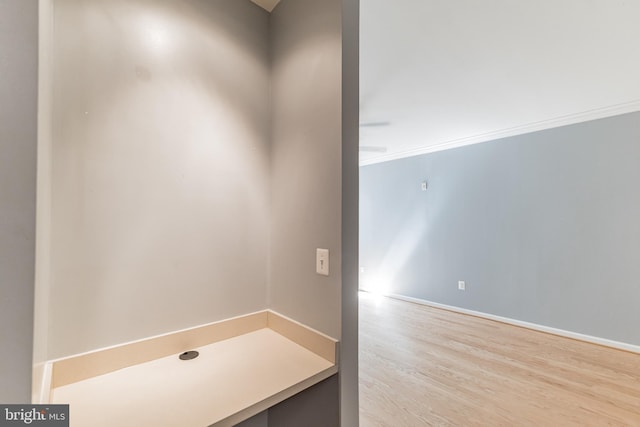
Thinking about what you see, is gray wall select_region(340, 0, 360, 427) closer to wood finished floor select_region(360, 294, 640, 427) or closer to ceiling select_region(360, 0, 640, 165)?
ceiling select_region(360, 0, 640, 165)

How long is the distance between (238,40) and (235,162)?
1.94ft

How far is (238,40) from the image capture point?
127 cm

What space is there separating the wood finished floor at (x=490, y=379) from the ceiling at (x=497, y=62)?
8.30 feet

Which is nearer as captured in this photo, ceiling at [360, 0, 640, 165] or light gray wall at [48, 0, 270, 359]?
light gray wall at [48, 0, 270, 359]

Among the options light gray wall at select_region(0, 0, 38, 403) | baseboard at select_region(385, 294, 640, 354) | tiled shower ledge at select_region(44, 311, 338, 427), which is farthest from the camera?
baseboard at select_region(385, 294, 640, 354)

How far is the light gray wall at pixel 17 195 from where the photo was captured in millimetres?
453

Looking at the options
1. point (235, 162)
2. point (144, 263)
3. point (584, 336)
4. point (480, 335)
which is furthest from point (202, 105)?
point (584, 336)

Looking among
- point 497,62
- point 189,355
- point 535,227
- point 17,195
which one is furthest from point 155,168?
point 535,227

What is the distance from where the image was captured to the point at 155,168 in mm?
1038

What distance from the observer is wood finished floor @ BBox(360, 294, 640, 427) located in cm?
181

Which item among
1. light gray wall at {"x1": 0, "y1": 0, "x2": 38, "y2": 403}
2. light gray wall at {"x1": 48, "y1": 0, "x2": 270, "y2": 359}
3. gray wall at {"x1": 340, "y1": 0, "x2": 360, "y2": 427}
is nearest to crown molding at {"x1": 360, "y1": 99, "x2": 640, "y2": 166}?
gray wall at {"x1": 340, "y1": 0, "x2": 360, "y2": 427}

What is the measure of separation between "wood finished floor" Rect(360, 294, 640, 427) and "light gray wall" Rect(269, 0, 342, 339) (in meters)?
1.28

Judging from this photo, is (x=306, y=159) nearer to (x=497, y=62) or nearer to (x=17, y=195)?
(x=17, y=195)

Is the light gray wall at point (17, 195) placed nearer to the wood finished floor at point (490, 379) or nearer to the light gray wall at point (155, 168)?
the light gray wall at point (155, 168)
